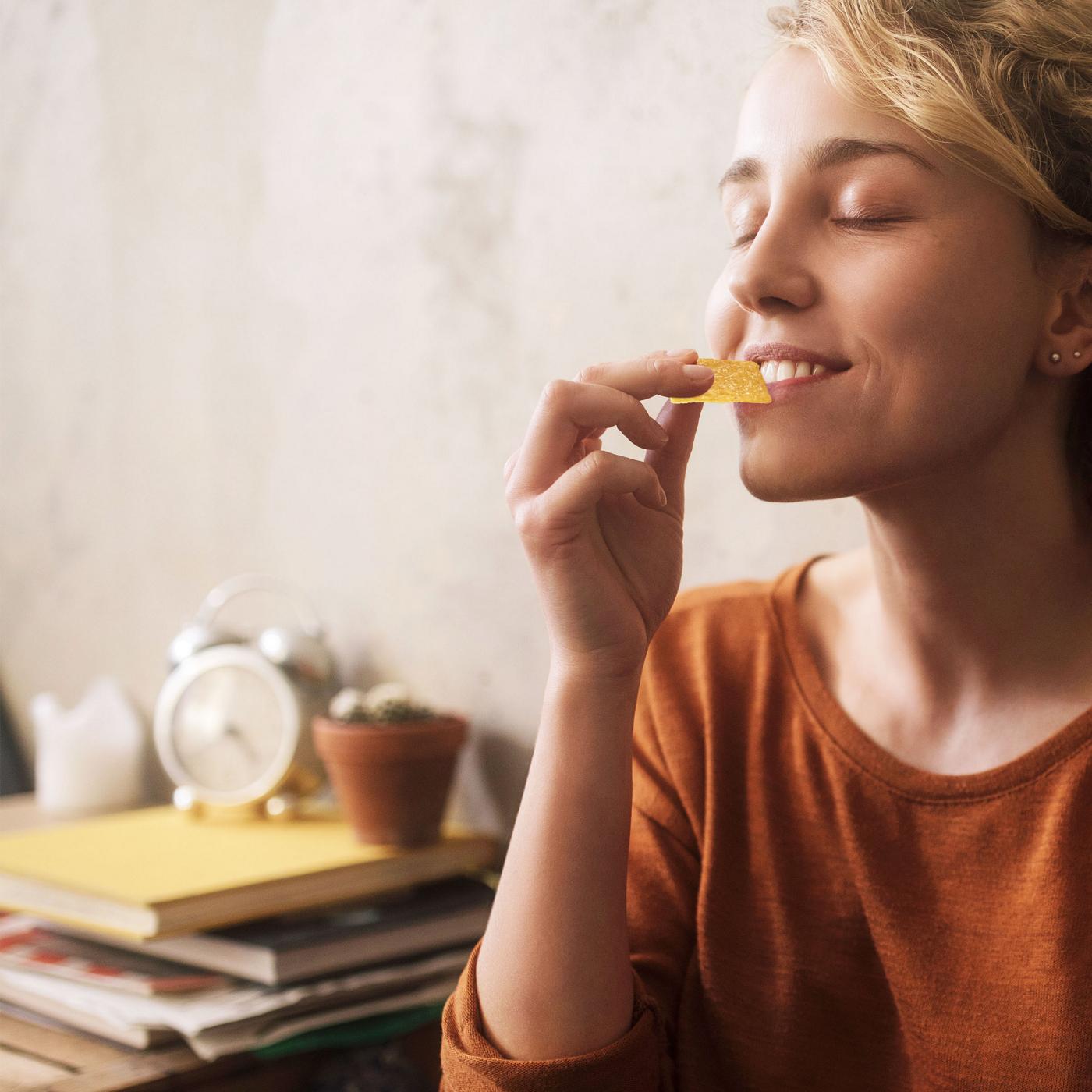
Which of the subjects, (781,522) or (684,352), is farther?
(781,522)

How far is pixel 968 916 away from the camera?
1.05 metres

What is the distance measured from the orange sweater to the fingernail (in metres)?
0.35

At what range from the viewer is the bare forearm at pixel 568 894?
3.35 feet

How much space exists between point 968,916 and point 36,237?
2.12 meters

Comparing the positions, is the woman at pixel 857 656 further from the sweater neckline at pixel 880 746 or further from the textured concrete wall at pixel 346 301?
the textured concrete wall at pixel 346 301

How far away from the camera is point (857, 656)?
1221 mm

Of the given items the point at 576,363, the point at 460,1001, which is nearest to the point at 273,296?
the point at 576,363

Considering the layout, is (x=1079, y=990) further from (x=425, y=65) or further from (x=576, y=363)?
(x=425, y=65)

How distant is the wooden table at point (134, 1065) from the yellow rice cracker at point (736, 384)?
0.84m

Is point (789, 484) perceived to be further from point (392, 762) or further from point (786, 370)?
point (392, 762)

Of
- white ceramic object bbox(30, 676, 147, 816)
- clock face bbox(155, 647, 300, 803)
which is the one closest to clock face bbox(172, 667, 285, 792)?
clock face bbox(155, 647, 300, 803)

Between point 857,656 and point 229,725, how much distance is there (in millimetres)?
898

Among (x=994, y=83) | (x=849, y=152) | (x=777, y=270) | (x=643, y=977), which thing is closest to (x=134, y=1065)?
(x=643, y=977)

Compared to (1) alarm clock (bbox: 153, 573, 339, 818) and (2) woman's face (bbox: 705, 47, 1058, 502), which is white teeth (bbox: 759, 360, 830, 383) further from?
(1) alarm clock (bbox: 153, 573, 339, 818)
